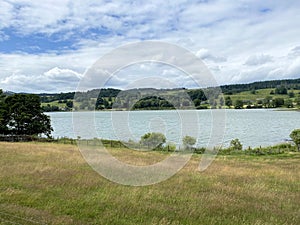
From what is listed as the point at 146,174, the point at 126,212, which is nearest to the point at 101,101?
the point at 146,174

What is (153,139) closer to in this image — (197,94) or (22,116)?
(197,94)

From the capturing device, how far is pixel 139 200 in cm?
1118

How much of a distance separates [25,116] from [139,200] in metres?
43.2

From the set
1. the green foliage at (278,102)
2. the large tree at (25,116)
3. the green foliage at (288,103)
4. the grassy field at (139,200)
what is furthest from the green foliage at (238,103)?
the grassy field at (139,200)

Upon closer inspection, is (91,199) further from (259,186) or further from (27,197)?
(259,186)

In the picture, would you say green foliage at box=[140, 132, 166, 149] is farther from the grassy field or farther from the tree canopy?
the grassy field

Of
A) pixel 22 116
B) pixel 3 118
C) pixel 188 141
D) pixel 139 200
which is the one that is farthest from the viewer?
pixel 22 116

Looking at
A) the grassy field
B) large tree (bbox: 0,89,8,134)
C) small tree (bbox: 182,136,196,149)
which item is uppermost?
large tree (bbox: 0,89,8,134)

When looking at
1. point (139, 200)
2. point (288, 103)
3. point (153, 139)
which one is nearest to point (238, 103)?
point (288, 103)

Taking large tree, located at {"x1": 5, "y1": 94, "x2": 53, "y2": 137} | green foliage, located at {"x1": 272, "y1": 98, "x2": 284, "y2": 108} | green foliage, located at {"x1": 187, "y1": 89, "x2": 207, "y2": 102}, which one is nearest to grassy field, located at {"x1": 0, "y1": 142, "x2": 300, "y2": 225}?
green foliage, located at {"x1": 187, "y1": 89, "x2": 207, "y2": 102}

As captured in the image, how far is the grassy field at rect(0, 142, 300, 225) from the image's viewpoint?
8977 millimetres

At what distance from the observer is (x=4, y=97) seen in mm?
54688

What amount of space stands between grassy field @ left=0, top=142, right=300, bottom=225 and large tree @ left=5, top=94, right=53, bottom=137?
119 feet

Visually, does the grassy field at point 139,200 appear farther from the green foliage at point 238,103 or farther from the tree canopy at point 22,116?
the green foliage at point 238,103
